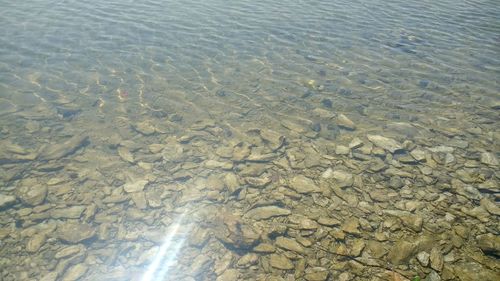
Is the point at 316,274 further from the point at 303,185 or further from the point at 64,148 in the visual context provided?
the point at 64,148

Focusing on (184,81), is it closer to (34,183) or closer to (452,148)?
(34,183)

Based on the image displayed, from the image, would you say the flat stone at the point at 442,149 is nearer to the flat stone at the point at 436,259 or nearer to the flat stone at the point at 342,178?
the flat stone at the point at 342,178

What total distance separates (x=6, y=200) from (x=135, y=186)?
2.62 metres

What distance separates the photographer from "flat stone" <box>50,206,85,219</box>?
661 centimetres

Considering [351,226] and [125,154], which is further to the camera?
[125,154]

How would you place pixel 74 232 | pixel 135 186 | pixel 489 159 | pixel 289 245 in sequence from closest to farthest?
pixel 289 245 → pixel 74 232 → pixel 135 186 → pixel 489 159

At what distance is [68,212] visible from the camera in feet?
22.0

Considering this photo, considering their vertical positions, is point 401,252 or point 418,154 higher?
point 418,154

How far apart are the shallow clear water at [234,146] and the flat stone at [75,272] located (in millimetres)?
33

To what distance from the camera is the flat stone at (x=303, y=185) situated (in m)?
7.34

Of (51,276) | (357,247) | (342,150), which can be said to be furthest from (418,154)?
(51,276)

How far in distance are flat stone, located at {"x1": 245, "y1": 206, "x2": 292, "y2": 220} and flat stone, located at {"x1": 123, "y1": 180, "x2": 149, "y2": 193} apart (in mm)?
2561

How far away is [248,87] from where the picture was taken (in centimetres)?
1139

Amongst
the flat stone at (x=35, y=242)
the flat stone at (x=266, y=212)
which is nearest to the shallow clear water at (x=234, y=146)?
the flat stone at (x=35, y=242)
